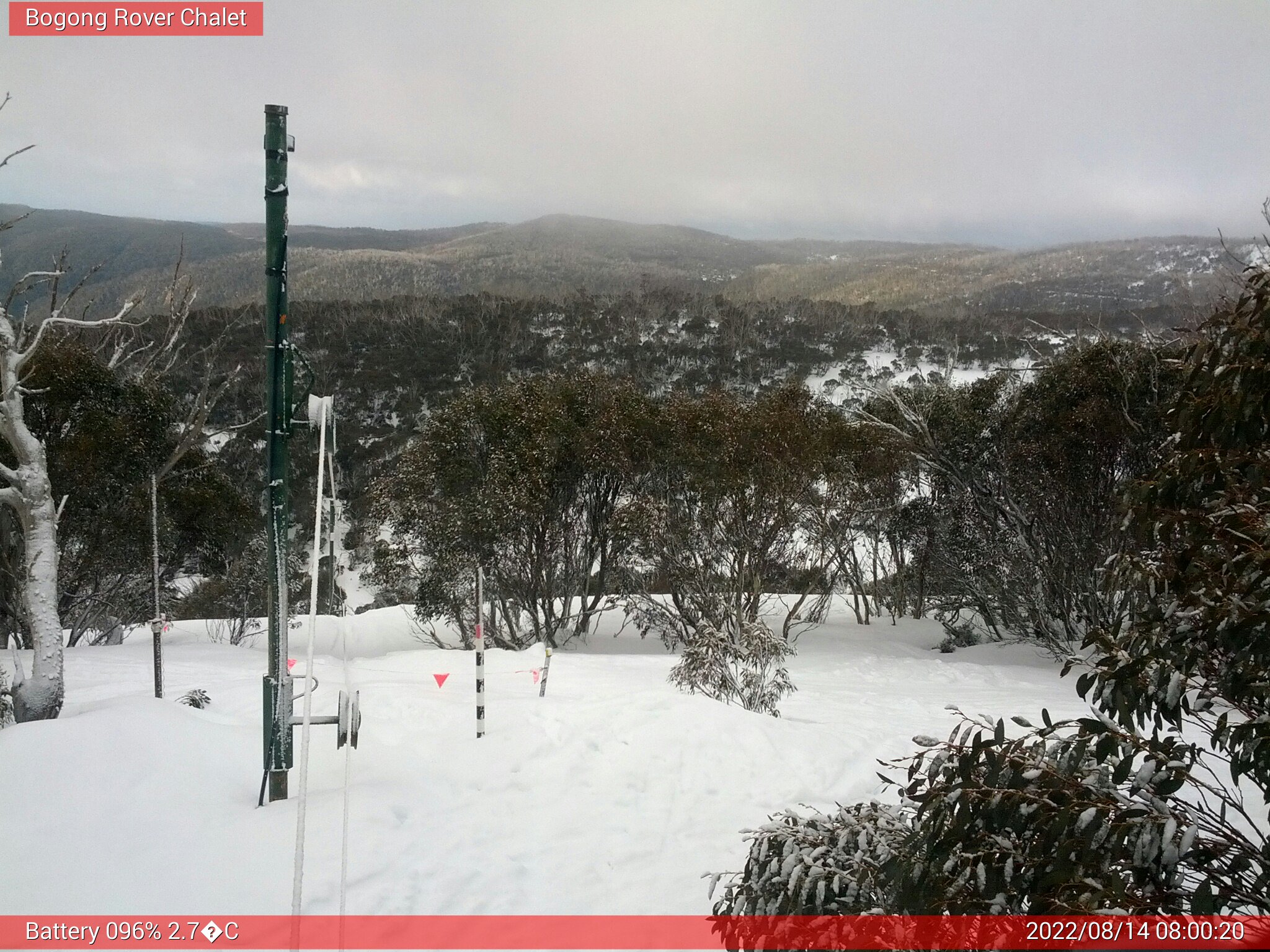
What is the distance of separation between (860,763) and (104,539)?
569 inches

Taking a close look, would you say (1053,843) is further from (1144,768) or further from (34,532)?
(34,532)

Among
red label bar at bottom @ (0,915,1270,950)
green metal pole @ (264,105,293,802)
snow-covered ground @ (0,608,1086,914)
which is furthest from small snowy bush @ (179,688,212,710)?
red label bar at bottom @ (0,915,1270,950)

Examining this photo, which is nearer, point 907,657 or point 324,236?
point 907,657

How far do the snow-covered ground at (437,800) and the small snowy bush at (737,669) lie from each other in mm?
420

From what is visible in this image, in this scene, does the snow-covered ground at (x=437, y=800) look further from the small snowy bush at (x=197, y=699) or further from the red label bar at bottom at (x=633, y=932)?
the small snowy bush at (x=197, y=699)

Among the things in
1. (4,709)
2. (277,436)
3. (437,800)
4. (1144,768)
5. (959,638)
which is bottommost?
(959,638)

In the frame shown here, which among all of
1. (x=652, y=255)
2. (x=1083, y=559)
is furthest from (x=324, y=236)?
(x=1083, y=559)

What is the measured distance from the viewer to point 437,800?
4.81m

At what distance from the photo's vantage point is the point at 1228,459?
2305 mm

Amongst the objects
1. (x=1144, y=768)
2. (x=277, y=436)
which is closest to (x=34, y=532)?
(x=277, y=436)

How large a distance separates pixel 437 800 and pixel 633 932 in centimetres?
159

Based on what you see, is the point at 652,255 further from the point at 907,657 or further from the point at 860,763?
the point at 860,763

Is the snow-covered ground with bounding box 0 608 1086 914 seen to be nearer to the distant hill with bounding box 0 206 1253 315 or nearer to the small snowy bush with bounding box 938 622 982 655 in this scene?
the small snowy bush with bounding box 938 622 982 655

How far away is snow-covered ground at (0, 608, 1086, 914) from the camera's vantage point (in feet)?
11.8
